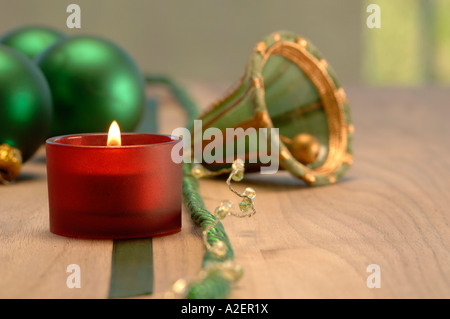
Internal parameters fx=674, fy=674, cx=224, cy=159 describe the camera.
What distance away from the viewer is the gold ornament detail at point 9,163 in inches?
32.8

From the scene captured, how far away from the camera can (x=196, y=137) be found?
2.98ft

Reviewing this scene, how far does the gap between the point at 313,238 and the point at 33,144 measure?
45 centimetres

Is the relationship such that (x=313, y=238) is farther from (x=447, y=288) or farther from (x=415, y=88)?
(x=415, y=88)

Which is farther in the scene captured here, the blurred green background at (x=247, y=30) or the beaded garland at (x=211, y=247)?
the blurred green background at (x=247, y=30)

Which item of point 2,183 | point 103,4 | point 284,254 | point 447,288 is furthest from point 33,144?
point 103,4

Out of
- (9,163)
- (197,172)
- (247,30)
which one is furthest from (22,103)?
(247,30)

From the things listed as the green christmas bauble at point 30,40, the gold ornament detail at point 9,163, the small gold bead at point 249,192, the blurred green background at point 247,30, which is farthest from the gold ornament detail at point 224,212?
the blurred green background at point 247,30

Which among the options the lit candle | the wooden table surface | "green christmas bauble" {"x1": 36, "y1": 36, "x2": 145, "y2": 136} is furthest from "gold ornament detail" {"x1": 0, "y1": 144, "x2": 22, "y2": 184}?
the lit candle

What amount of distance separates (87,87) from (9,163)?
0.61ft

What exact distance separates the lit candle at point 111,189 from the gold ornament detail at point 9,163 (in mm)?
260

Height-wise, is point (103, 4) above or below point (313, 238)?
A: above

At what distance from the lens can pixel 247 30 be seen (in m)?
3.52

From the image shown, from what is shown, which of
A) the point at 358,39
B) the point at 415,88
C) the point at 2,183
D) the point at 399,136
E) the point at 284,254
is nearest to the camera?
the point at 284,254

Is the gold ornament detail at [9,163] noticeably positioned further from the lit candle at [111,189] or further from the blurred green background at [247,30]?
the blurred green background at [247,30]
